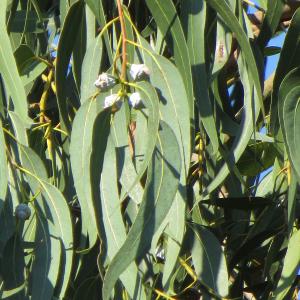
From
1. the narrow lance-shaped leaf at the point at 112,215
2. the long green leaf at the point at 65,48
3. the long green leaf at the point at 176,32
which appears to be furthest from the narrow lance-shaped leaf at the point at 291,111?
the long green leaf at the point at 65,48

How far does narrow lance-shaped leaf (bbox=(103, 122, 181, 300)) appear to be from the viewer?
4.16 feet

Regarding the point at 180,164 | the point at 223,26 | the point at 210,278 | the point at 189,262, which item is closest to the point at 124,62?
the point at 180,164

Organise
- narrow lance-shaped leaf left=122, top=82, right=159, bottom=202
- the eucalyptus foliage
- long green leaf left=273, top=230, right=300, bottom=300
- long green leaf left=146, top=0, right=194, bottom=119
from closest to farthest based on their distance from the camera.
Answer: narrow lance-shaped leaf left=122, top=82, right=159, bottom=202 < the eucalyptus foliage < long green leaf left=146, top=0, right=194, bottom=119 < long green leaf left=273, top=230, right=300, bottom=300

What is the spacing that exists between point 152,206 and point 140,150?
0.18 m

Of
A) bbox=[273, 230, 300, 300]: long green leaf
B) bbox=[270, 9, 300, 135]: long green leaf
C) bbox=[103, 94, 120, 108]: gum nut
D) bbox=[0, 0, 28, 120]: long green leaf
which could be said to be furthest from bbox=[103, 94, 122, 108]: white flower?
bbox=[273, 230, 300, 300]: long green leaf

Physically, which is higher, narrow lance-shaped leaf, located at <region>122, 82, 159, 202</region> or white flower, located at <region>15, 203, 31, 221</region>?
narrow lance-shaped leaf, located at <region>122, 82, 159, 202</region>

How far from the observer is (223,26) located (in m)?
1.55

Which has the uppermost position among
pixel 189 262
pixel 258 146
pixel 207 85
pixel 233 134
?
pixel 207 85

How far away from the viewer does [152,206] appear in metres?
1.30

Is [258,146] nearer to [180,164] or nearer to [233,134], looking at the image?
[233,134]

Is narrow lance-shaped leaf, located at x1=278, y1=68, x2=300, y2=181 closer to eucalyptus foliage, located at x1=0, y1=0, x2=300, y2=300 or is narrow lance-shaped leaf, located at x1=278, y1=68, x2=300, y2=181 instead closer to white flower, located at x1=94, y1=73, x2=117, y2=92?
eucalyptus foliage, located at x1=0, y1=0, x2=300, y2=300

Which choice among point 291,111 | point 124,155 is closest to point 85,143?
point 124,155

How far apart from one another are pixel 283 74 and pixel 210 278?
30cm

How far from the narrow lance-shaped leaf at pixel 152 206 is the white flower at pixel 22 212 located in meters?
0.24
